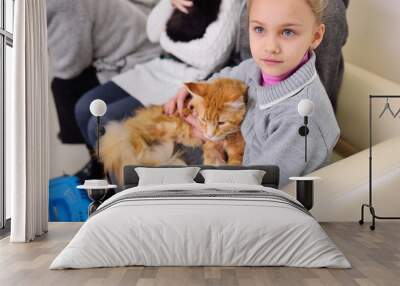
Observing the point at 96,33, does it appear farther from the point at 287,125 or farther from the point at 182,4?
the point at 287,125

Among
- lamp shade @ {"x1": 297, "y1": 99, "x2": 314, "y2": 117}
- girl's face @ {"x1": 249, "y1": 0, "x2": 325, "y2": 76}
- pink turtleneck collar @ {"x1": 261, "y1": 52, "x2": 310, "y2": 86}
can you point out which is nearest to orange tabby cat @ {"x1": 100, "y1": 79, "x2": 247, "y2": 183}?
pink turtleneck collar @ {"x1": 261, "y1": 52, "x2": 310, "y2": 86}

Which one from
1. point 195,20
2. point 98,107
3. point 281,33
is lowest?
point 98,107

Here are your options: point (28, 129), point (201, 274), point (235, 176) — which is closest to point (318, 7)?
point (235, 176)

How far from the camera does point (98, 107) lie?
24.0 feet

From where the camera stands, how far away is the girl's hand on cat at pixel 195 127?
7.52m

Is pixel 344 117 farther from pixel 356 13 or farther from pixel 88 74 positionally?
pixel 88 74

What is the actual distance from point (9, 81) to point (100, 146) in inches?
51.7

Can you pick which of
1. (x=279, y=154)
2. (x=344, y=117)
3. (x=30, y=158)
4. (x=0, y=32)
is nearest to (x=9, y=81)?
(x=0, y=32)

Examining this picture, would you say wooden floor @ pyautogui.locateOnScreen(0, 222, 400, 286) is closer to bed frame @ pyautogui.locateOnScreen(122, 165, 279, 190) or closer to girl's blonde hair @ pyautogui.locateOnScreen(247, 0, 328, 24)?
bed frame @ pyautogui.locateOnScreen(122, 165, 279, 190)

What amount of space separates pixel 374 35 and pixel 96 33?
128 inches

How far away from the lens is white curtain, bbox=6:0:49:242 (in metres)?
5.84

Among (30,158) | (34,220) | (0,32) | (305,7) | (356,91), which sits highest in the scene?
(305,7)

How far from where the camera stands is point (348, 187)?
731 centimetres

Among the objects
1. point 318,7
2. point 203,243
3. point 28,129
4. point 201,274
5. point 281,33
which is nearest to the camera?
point 201,274
